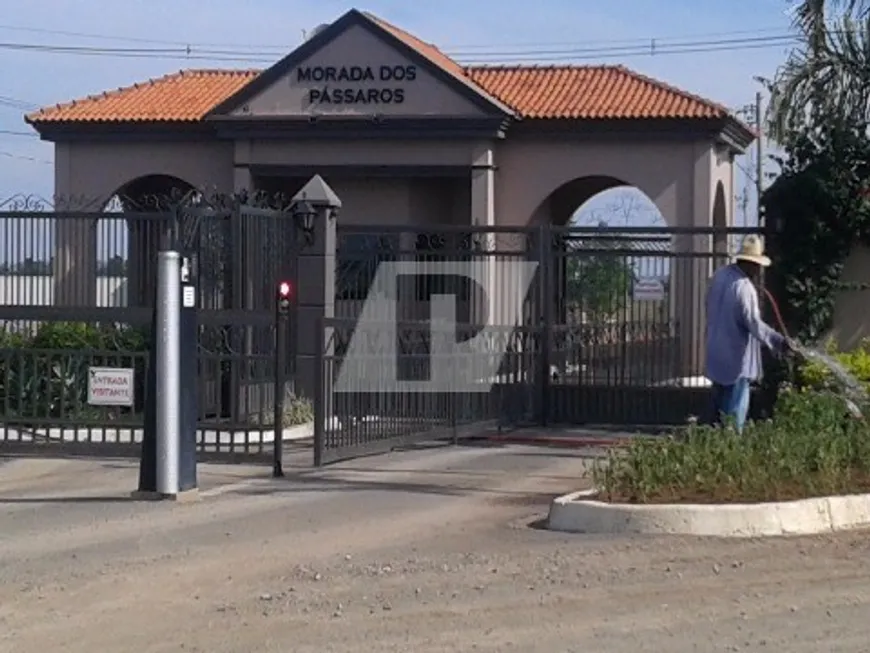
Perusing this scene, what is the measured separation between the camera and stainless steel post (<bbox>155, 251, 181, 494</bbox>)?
43.2ft

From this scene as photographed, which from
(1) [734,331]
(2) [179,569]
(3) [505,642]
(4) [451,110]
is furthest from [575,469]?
(4) [451,110]

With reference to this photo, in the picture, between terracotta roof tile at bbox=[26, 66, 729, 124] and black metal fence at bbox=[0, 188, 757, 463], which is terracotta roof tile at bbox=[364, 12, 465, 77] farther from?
black metal fence at bbox=[0, 188, 757, 463]

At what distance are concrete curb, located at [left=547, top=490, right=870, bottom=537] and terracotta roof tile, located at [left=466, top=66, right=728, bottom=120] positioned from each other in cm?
2199

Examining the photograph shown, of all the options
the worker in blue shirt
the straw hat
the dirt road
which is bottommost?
the dirt road

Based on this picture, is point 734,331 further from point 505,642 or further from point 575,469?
point 505,642

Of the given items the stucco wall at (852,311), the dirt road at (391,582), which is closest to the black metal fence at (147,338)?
the dirt road at (391,582)

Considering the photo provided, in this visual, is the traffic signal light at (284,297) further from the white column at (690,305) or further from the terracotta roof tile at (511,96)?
the terracotta roof tile at (511,96)

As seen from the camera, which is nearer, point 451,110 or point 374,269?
point 374,269

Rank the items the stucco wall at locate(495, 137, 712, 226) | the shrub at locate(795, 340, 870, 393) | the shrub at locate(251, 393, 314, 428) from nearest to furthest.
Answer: the shrub at locate(795, 340, 870, 393) < the shrub at locate(251, 393, 314, 428) < the stucco wall at locate(495, 137, 712, 226)

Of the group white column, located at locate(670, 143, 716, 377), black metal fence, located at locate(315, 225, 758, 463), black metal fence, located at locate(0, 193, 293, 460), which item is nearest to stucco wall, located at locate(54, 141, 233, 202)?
black metal fence, located at locate(315, 225, 758, 463)

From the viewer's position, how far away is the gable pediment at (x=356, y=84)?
33.2 metres

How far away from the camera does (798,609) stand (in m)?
8.76

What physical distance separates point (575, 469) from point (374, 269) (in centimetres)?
705

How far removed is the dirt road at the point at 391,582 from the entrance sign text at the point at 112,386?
2.19 meters
